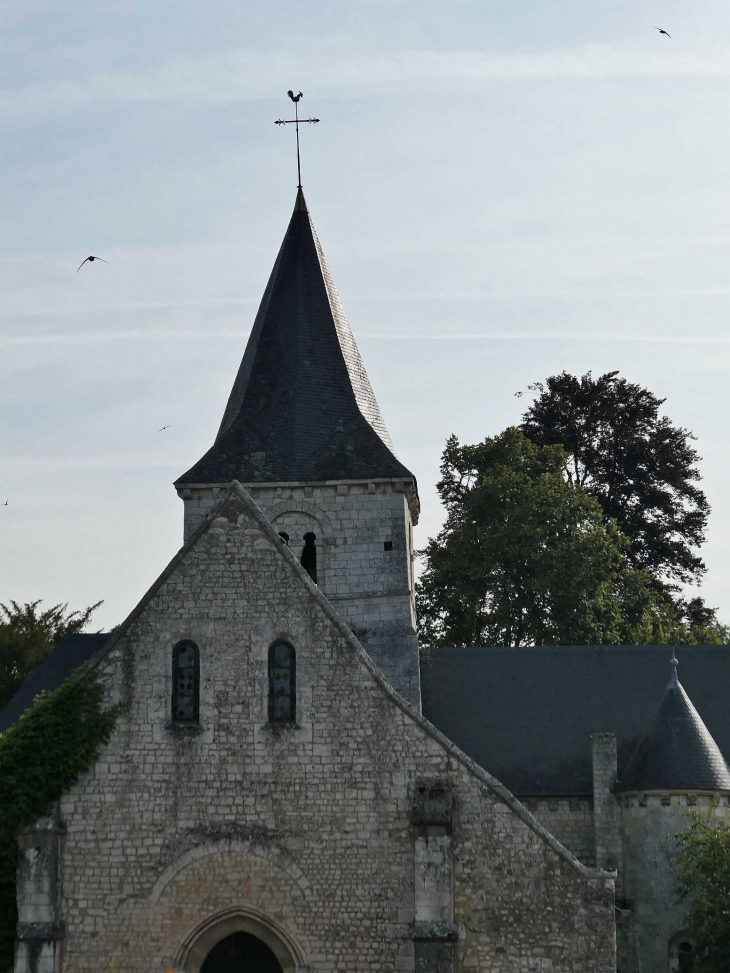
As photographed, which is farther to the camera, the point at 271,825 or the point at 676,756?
the point at 676,756

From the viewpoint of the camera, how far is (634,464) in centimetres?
4262

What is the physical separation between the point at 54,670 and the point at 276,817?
1162 centimetres

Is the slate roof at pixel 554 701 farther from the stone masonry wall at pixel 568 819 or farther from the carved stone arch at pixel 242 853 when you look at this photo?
the carved stone arch at pixel 242 853

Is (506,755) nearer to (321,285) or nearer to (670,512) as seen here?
(321,285)

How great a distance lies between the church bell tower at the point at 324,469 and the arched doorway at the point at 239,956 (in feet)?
28.7

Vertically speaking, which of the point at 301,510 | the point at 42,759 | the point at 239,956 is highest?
the point at 301,510

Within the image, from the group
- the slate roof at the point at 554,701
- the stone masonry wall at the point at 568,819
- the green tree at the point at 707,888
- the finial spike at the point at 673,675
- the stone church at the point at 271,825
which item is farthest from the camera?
the slate roof at the point at 554,701

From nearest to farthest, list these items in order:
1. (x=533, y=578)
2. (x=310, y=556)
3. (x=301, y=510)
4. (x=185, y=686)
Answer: (x=185, y=686)
(x=310, y=556)
(x=301, y=510)
(x=533, y=578)

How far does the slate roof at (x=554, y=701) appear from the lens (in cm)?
2573

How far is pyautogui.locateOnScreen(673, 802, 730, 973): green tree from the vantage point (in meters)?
20.7

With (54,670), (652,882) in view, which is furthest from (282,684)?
(54,670)

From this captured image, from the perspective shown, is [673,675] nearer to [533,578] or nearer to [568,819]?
[568,819]

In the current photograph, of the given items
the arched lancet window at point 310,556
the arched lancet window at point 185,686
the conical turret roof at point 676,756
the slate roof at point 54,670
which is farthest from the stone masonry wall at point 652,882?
the slate roof at point 54,670

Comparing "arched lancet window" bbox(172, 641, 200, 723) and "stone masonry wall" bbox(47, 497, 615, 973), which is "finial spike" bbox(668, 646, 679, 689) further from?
"arched lancet window" bbox(172, 641, 200, 723)
